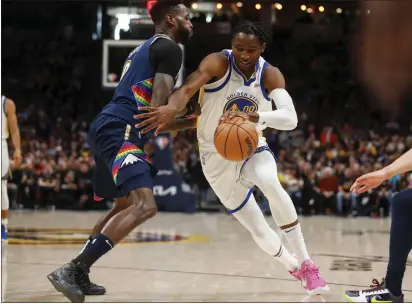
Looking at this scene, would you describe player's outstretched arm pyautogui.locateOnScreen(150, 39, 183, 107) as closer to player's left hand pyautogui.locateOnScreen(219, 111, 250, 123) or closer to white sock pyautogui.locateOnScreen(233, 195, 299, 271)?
player's left hand pyautogui.locateOnScreen(219, 111, 250, 123)

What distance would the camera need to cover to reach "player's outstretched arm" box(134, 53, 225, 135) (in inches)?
162


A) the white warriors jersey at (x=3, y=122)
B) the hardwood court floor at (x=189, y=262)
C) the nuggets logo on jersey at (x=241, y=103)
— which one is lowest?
the hardwood court floor at (x=189, y=262)

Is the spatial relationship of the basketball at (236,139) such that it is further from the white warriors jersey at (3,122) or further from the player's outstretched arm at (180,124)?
the white warriors jersey at (3,122)

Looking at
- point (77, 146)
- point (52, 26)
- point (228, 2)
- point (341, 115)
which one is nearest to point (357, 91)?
point (341, 115)

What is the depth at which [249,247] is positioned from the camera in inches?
299

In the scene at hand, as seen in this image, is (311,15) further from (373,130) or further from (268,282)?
(268,282)

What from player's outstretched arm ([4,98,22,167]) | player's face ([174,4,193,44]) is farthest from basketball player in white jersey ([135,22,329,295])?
player's outstretched arm ([4,98,22,167])

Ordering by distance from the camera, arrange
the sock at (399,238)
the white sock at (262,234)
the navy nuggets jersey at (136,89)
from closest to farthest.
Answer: the sock at (399,238), the navy nuggets jersey at (136,89), the white sock at (262,234)

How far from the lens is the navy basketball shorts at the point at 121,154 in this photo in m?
4.08

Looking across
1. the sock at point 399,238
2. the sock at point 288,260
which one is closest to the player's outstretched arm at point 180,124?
the sock at point 288,260

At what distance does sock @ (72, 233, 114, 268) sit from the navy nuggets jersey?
0.73 m

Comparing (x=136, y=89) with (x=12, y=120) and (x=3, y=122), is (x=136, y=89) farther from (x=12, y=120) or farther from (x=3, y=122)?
(x=12, y=120)

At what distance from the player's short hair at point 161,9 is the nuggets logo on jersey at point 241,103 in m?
0.68

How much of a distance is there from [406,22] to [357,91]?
48.3ft
